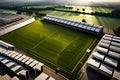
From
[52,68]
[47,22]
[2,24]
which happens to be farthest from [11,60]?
[47,22]

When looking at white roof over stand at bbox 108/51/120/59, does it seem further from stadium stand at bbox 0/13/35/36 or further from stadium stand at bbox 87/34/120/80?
stadium stand at bbox 0/13/35/36

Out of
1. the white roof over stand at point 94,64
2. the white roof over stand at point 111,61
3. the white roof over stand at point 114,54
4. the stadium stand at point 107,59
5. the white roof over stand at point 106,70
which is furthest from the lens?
the white roof over stand at point 114,54

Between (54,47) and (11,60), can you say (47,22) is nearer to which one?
(54,47)

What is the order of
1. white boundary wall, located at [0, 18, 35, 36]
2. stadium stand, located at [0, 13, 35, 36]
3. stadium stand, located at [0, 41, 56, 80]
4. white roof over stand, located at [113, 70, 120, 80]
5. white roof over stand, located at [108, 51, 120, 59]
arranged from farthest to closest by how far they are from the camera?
stadium stand, located at [0, 13, 35, 36], white boundary wall, located at [0, 18, 35, 36], white roof over stand, located at [108, 51, 120, 59], stadium stand, located at [0, 41, 56, 80], white roof over stand, located at [113, 70, 120, 80]

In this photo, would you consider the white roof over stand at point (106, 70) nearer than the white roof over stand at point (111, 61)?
Yes

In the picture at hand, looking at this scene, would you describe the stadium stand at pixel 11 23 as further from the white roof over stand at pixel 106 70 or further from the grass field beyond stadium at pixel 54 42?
the white roof over stand at pixel 106 70

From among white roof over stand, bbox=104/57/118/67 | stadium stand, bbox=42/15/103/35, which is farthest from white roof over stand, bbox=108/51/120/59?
stadium stand, bbox=42/15/103/35

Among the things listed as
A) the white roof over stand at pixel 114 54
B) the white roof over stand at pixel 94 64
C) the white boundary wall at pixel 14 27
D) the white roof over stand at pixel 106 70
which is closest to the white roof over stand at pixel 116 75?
the white roof over stand at pixel 106 70
